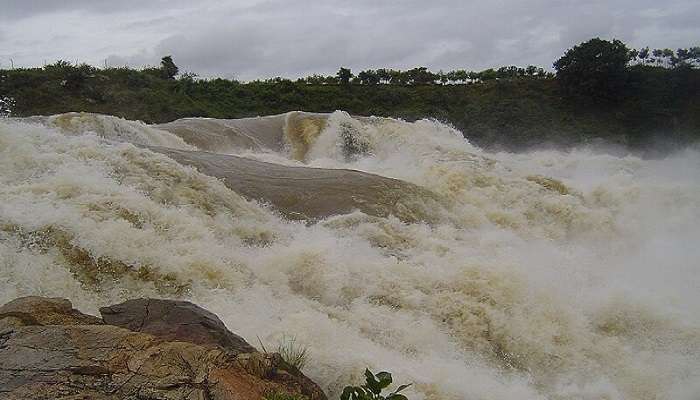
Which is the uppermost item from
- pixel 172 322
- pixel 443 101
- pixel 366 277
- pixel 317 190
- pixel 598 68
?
pixel 598 68

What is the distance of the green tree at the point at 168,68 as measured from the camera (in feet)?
111

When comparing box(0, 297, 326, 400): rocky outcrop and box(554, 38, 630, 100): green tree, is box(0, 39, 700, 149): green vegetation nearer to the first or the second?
box(554, 38, 630, 100): green tree

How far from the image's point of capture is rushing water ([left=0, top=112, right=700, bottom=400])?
5.72 metres

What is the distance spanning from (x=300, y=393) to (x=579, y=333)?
4.09m

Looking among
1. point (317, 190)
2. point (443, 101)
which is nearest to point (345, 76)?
point (443, 101)

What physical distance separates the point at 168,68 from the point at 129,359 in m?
32.6

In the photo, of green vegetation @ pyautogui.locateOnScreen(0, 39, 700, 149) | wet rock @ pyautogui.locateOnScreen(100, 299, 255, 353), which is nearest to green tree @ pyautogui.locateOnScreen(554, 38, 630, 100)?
green vegetation @ pyautogui.locateOnScreen(0, 39, 700, 149)

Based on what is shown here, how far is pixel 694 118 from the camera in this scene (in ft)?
102

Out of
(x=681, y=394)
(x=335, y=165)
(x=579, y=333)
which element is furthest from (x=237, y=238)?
(x=335, y=165)

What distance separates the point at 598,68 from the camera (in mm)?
33500

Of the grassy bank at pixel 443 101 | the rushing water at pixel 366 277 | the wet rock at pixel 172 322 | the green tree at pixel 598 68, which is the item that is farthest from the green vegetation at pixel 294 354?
the green tree at pixel 598 68

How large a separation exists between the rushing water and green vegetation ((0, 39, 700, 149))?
2113 centimetres

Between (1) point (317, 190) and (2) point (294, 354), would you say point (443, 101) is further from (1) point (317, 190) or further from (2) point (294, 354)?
(2) point (294, 354)

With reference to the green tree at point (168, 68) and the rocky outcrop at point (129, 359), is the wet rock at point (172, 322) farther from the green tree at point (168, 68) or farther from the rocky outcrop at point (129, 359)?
the green tree at point (168, 68)
